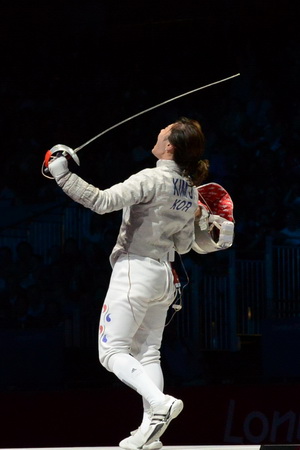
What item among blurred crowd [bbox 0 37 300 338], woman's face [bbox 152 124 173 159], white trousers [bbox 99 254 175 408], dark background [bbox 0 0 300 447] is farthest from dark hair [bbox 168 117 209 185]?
dark background [bbox 0 0 300 447]

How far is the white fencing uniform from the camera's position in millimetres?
2402

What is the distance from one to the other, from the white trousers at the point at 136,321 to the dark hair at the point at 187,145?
315 mm

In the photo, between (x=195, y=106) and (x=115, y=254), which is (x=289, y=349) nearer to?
(x=195, y=106)

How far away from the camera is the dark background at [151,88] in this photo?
16.1 ft

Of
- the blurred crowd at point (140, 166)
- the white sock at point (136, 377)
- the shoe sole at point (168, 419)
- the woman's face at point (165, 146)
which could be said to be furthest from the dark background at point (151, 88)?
the shoe sole at point (168, 419)

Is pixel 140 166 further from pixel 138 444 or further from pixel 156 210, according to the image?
pixel 138 444

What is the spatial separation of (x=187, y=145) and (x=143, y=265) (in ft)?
1.32

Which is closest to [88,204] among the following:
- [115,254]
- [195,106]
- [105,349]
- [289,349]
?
[115,254]

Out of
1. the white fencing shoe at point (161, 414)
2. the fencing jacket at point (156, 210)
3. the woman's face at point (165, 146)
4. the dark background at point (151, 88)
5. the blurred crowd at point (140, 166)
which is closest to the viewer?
the white fencing shoe at point (161, 414)

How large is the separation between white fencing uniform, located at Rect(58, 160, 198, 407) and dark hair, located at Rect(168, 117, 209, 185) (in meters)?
0.03

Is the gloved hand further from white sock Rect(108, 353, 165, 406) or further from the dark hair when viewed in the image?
white sock Rect(108, 353, 165, 406)

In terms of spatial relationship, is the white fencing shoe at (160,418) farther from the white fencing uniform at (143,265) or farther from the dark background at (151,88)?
the dark background at (151,88)

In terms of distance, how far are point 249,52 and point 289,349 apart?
1.89m

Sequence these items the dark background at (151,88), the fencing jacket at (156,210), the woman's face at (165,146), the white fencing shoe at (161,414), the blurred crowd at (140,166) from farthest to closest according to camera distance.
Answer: the dark background at (151,88)
the blurred crowd at (140,166)
the woman's face at (165,146)
the fencing jacket at (156,210)
the white fencing shoe at (161,414)
